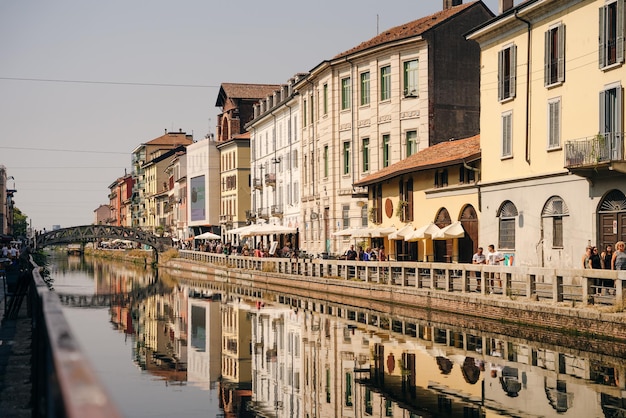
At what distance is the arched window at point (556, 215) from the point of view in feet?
99.1

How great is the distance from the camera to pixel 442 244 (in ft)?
133

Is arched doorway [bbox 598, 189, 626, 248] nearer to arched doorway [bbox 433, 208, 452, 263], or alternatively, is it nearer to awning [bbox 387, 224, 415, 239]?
arched doorway [bbox 433, 208, 452, 263]

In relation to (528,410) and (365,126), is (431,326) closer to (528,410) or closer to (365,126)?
(528,410)

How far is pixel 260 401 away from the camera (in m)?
17.2

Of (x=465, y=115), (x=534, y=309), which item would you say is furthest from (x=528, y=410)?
(x=465, y=115)

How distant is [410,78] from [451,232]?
52.5 ft

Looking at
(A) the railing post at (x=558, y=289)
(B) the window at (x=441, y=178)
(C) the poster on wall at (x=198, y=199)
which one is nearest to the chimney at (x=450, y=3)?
(B) the window at (x=441, y=178)

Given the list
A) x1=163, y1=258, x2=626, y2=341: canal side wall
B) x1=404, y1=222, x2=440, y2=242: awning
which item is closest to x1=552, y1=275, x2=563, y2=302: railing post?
x1=163, y1=258, x2=626, y2=341: canal side wall

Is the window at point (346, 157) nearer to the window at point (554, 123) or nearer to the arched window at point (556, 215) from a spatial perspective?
the window at point (554, 123)

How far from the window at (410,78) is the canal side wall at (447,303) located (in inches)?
475

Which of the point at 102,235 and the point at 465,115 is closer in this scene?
the point at 465,115

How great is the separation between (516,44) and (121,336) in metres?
17.5

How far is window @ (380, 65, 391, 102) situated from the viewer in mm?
52062

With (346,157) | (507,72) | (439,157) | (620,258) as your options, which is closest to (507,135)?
(507,72)
